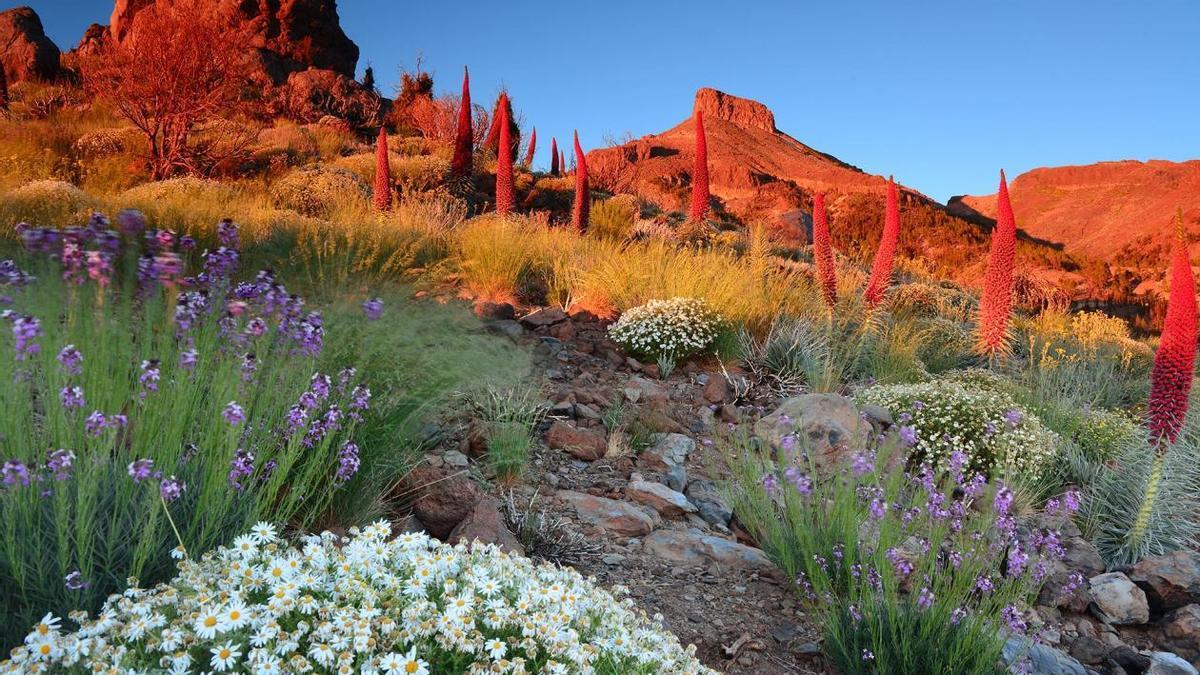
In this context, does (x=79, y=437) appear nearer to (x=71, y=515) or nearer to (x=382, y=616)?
(x=71, y=515)

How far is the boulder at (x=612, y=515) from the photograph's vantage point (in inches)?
168

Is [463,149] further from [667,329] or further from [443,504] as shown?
[443,504]

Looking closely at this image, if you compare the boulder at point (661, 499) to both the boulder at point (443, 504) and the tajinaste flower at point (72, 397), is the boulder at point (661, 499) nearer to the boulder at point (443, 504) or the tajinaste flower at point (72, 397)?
the boulder at point (443, 504)

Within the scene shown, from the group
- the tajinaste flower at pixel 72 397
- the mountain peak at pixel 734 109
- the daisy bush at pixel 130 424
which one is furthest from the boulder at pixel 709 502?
the mountain peak at pixel 734 109

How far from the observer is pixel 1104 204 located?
36625 millimetres

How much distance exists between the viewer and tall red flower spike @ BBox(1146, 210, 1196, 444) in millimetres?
6051

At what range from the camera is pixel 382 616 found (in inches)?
73.3

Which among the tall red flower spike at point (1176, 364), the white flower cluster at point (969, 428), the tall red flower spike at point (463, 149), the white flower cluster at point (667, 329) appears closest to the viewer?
the white flower cluster at point (969, 428)

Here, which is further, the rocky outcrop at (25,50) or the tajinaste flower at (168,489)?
the rocky outcrop at (25,50)

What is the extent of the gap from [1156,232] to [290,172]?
2953 cm

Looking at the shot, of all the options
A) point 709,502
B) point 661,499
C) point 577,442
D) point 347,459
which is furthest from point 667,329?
point 347,459

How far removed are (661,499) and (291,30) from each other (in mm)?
36344

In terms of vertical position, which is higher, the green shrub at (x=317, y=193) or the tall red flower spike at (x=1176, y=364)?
the green shrub at (x=317, y=193)

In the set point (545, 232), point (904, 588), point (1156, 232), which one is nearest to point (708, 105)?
point (1156, 232)
